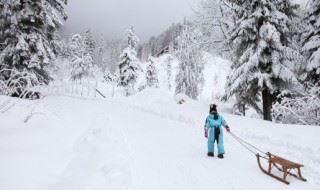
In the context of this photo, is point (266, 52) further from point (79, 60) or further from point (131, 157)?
point (79, 60)

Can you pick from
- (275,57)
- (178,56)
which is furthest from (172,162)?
(178,56)

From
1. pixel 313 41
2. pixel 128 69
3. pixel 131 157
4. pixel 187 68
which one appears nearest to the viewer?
pixel 131 157

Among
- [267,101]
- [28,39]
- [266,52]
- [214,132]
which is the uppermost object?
[28,39]

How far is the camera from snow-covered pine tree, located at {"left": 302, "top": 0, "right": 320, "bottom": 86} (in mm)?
14315

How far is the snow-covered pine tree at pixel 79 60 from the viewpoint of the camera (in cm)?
5941

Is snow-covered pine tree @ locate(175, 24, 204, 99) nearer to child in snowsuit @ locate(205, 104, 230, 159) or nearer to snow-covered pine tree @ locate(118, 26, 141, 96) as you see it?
snow-covered pine tree @ locate(118, 26, 141, 96)

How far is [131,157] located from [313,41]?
11.9 m

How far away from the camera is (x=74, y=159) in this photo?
6844mm

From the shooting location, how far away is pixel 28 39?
1881 centimetres

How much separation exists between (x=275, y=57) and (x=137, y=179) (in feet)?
38.8

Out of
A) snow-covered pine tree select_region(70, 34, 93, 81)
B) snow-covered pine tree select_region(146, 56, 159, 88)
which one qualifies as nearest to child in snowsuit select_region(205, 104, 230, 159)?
snow-covered pine tree select_region(146, 56, 159, 88)

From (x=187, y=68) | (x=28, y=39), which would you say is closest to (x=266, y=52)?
(x=28, y=39)

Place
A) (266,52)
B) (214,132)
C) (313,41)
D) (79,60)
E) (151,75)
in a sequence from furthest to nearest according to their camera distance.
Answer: (79,60), (151,75), (266,52), (313,41), (214,132)

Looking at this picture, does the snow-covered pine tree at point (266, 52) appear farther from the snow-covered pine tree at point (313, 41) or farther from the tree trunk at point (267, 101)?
the snow-covered pine tree at point (313, 41)
